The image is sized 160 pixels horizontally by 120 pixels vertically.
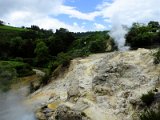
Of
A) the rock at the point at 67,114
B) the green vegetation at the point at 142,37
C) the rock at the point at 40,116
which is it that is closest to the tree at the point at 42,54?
the green vegetation at the point at 142,37

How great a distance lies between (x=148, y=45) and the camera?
54875 mm

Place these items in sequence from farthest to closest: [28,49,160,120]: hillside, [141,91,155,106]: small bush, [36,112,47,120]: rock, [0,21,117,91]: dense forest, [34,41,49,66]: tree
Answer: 1. [34,41,49,66]: tree
2. [0,21,117,91]: dense forest
3. [36,112,47,120]: rock
4. [28,49,160,120]: hillside
5. [141,91,155,106]: small bush

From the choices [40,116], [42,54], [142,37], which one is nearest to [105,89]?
[40,116]

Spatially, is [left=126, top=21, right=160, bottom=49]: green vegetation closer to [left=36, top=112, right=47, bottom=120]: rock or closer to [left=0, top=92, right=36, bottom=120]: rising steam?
[left=0, top=92, right=36, bottom=120]: rising steam

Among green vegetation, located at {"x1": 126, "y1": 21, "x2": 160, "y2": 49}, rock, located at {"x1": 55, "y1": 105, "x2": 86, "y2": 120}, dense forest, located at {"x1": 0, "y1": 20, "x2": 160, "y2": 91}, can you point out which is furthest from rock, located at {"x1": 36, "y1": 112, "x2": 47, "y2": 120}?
green vegetation, located at {"x1": 126, "y1": 21, "x2": 160, "y2": 49}

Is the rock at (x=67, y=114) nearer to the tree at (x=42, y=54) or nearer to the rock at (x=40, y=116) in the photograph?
the rock at (x=40, y=116)

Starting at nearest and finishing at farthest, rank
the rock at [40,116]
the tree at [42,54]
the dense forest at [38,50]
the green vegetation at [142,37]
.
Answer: the rock at [40,116] < the green vegetation at [142,37] < the dense forest at [38,50] < the tree at [42,54]

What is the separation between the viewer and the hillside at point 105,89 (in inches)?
1235

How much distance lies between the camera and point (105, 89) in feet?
116

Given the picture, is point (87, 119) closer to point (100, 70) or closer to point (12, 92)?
point (100, 70)

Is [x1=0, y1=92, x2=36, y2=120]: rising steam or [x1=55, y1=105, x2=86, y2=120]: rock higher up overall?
[x1=55, y1=105, x2=86, y2=120]: rock

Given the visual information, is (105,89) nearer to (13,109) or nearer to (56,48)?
(13,109)

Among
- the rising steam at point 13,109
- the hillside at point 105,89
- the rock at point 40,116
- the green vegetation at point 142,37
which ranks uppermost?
the green vegetation at point 142,37

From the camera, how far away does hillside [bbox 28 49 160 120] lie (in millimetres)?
31378
